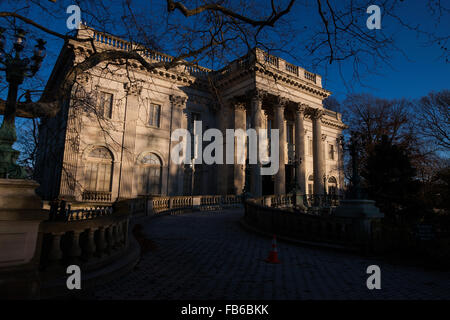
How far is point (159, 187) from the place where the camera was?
22.5 m

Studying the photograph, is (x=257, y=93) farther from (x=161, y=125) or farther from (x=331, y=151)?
(x=331, y=151)

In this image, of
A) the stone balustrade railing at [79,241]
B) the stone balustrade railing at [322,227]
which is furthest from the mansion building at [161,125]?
the stone balustrade railing at [79,241]

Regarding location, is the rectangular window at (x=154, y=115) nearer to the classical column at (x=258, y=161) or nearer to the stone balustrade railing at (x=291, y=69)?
the classical column at (x=258, y=161)

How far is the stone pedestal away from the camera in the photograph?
2986 mm

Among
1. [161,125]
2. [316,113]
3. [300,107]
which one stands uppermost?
[300,107]

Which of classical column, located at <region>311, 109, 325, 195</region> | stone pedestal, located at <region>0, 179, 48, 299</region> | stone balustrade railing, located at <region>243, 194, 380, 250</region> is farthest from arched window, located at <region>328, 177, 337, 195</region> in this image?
stone pedestal, located at <region>0, 179, 48, 299</region>

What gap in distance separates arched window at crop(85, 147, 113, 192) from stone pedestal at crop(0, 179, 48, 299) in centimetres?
1771

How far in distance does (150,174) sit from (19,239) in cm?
1976

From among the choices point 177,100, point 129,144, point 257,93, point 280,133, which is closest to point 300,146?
point 280,133

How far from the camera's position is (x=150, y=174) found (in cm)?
2242

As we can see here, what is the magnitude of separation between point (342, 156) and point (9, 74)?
39699 mm

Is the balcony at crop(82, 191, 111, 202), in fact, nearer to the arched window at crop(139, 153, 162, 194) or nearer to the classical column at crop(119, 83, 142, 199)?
the classical column at crop(119, 83, 142, 199)
